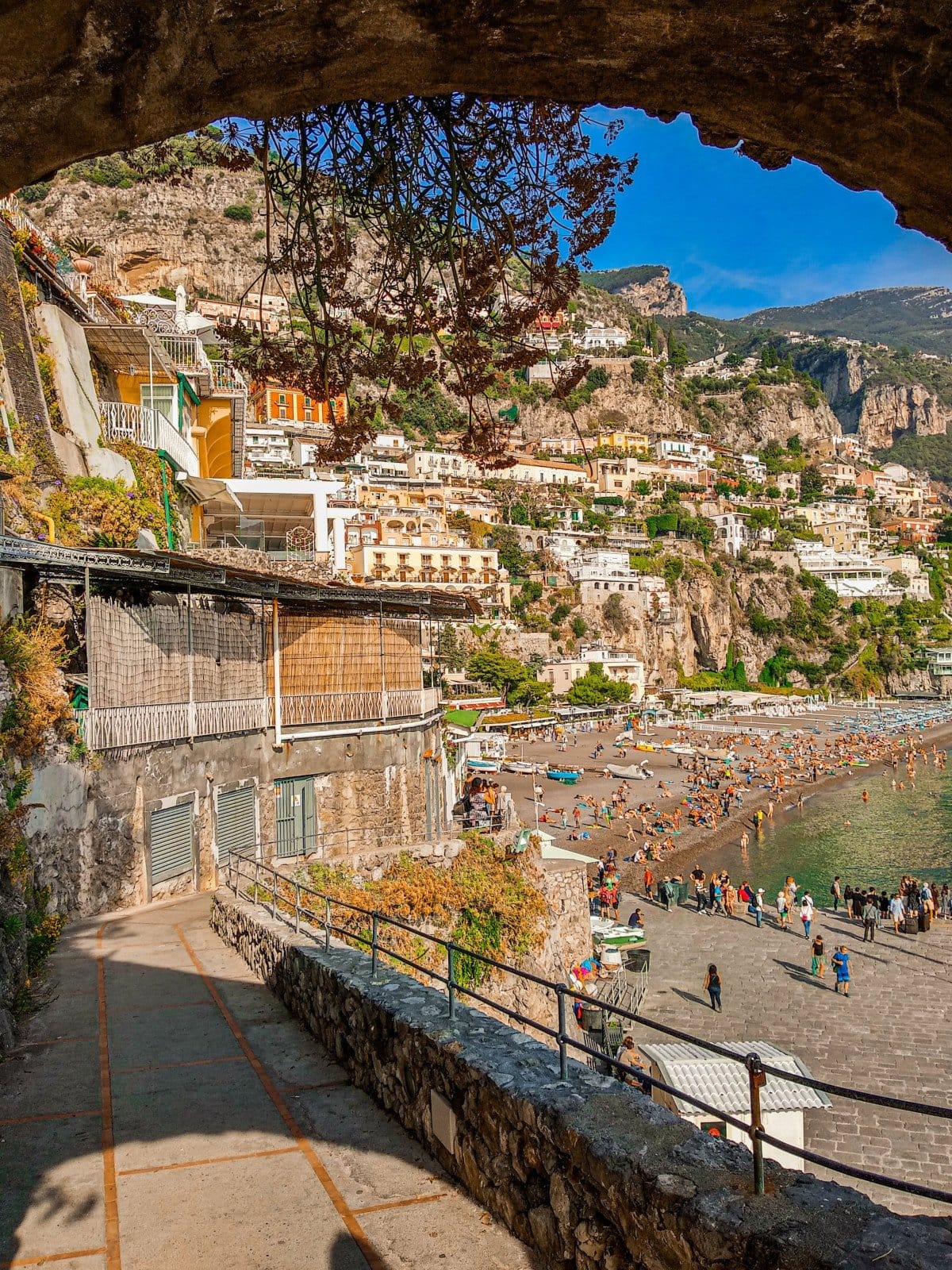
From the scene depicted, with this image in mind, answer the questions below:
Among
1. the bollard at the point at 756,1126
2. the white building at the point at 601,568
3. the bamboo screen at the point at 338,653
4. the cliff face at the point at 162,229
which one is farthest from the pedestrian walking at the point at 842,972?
the cliff face at the point at 162,229

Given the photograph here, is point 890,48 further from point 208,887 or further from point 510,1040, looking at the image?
point 208,887

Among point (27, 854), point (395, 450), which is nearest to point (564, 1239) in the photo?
point (27, 854)

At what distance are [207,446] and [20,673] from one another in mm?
15673

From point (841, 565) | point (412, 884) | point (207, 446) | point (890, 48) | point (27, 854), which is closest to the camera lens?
point (890, 48)

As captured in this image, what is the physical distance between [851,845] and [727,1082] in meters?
26.1

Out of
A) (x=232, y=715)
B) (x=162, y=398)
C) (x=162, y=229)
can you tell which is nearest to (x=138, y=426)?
→ (x=162, y=398)

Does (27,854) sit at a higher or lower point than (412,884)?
higher

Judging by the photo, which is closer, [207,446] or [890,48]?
[890,48]

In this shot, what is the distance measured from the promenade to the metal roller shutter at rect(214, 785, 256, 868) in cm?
845

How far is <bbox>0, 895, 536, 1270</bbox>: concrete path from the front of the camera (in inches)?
158

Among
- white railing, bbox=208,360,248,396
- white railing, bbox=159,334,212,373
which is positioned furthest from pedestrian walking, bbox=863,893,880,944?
white railing, bbox=159,334,212,373

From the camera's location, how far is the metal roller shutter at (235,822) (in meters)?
13.4

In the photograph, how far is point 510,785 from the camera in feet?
145

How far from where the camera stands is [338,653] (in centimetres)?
1545
